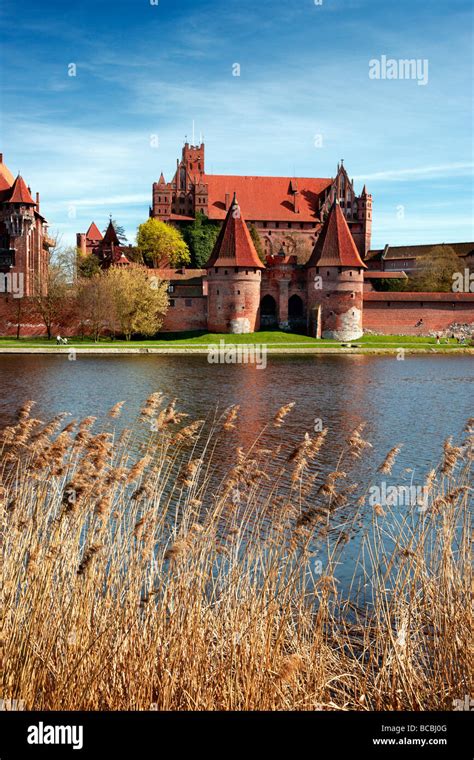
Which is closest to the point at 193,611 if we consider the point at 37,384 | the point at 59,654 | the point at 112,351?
the point at 59,654

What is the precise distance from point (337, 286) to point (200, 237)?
57.1 ft

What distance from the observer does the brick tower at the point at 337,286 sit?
48.2m

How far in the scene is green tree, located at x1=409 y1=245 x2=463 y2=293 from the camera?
188 feet

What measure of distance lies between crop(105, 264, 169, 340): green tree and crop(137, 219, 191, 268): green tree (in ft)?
39.6

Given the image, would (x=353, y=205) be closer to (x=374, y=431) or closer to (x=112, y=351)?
(x=112, y=351)

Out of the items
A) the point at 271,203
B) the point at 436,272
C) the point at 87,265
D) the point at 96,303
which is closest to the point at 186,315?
the point at 96,303

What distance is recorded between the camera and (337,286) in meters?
48.3

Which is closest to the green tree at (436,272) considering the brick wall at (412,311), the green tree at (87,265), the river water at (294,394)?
the brick wall at (412,311)

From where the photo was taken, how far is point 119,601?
4.43m

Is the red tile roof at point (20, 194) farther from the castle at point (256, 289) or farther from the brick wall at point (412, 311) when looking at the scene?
the brick wall at point (412, 311)

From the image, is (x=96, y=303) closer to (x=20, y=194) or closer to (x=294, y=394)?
(x=20, y=194)

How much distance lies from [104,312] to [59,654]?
41.9 meters
